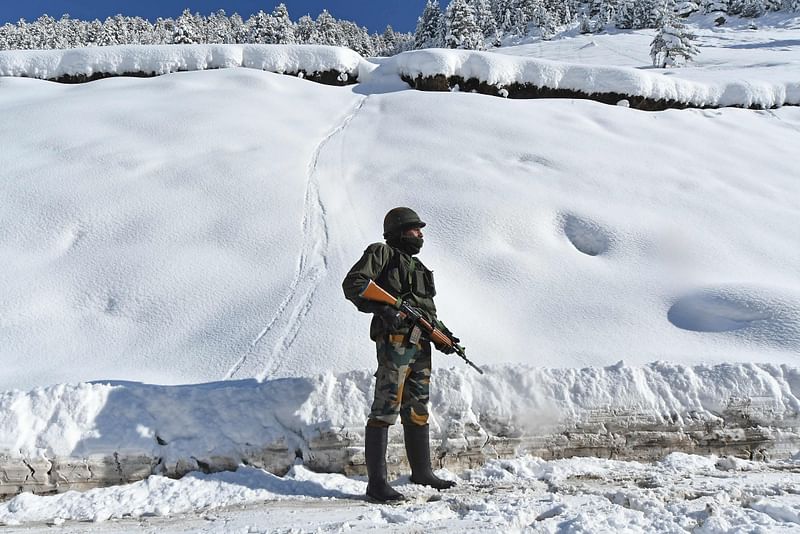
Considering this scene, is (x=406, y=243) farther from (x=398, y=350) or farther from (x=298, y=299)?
(x=298, y=299)

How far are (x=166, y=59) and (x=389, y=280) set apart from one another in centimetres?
1588

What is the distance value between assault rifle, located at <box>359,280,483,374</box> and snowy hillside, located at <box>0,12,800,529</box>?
23.9 inches

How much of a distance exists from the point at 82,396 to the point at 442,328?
2.57 metres

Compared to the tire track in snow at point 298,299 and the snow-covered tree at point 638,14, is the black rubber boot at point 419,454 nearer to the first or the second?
the tire track in snow at point 298,299

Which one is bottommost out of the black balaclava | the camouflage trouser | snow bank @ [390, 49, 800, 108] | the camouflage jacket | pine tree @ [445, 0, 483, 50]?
the camouflage trouser

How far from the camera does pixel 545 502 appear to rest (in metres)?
3.01

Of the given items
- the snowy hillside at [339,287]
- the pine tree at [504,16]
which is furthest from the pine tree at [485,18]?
the snowy hillside at [339,287]

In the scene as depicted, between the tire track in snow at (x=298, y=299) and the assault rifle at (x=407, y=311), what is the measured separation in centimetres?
143

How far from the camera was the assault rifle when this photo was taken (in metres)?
3.14

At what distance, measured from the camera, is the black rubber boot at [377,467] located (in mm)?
3066

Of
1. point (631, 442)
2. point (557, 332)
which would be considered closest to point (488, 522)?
point (631, 442)

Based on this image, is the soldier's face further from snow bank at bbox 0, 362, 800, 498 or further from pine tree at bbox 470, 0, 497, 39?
pine tree at bbox 470, 0, 497, 39

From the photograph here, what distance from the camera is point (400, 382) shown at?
324cm

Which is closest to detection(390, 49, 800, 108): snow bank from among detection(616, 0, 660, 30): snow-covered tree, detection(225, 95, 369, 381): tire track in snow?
detection(225, 95, 369, 381): tire track in snow
